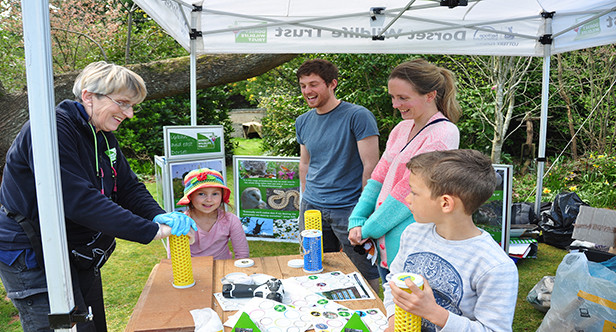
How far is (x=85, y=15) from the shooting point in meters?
8.58

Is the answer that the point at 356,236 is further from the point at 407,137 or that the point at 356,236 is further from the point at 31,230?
the point at 31,230

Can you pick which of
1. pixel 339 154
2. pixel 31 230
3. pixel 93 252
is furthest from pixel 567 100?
pixel 31 230

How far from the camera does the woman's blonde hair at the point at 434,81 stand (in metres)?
1.97

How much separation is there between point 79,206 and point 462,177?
1.38 metres

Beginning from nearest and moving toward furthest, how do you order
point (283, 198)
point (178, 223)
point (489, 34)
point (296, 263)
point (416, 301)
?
1. point (416, 301)
2. point (178, 223)
3. point (296, 263)
4. point (489, 34)
5. point (283, 198)

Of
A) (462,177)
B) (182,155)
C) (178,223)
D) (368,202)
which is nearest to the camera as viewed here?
(462,177)

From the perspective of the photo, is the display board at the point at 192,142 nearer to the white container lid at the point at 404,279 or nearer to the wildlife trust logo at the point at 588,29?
the white container lid at the point at 404,279

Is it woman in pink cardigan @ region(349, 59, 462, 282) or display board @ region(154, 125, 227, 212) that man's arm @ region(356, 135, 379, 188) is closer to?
woman in pink cardigan @ region(349, 59, 462, 282)

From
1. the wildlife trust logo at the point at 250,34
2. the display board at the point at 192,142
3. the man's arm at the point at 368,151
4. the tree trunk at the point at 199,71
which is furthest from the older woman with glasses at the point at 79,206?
the tree trunk at the point at 199,71

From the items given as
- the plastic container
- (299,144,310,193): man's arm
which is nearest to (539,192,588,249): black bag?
(299,144,310,193): man's arm

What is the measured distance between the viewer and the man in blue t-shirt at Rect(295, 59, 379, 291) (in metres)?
2.78

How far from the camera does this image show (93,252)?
1.80 metres

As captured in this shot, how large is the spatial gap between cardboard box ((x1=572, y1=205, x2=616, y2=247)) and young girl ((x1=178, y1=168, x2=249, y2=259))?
98.7 inches

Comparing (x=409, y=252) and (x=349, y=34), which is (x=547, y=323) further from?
(x=349, y=34)
